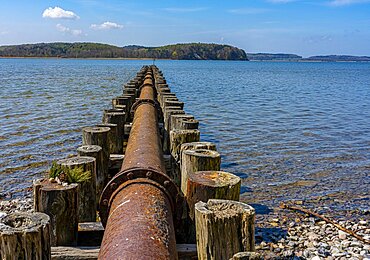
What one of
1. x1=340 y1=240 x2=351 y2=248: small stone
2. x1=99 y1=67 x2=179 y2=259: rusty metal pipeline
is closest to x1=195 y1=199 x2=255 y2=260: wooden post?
x1=99 y1=67 x2=179 y2=259: rusty metal pipeline

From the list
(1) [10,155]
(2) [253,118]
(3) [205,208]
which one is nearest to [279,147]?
(2) [253,118]

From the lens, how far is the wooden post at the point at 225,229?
2.95 metres

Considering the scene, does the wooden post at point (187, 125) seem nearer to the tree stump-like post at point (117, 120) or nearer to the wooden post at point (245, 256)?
the tree stump-like post at point (117, 120)

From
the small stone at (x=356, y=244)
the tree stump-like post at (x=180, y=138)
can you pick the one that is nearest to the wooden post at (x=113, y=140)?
the tree stump-like post at (x=180, y=138)

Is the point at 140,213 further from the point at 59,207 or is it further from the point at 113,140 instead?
the point at 113,140

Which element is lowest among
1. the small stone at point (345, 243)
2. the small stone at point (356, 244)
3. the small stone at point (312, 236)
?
the small stone at point (356, 244)

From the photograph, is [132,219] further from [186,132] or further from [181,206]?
[186,132]

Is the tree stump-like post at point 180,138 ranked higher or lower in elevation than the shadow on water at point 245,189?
higher

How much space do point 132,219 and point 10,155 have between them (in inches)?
390

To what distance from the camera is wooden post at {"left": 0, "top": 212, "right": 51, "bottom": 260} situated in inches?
109

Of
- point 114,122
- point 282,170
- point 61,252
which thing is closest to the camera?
point 61,252

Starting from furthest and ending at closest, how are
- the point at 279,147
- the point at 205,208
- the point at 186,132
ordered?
the point at 279,147, the point at 186,132, the point at 205,208

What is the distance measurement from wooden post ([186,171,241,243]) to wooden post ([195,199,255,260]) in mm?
592

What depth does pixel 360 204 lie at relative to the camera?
893cm
